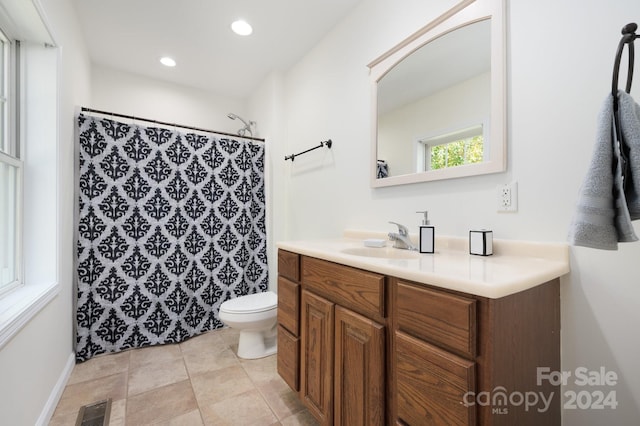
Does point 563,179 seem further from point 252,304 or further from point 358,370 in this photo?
point 252,304

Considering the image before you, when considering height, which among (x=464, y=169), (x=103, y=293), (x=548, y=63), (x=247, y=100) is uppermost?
(x=247, y=100)

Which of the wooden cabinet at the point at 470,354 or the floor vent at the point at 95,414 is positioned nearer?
the wooden cabinet at the point at 470,354

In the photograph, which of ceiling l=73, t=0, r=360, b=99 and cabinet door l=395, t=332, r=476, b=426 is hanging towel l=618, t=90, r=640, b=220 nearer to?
cabinet door l=395, t=332, r=476, b=426

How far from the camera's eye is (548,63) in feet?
3.34

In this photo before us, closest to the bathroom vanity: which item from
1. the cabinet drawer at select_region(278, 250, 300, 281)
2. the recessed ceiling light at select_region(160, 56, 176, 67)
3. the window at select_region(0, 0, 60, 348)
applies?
the cabinet drawer at select_region(278, 250, 300, 281)

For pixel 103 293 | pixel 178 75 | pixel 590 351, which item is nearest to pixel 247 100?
pixel 178 75

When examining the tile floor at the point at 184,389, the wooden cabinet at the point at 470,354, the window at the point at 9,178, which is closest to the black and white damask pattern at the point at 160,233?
the tile floor at the point at 184,389

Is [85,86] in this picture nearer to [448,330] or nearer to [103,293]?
[103,293]

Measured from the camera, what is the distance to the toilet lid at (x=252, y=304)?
1.98 meters

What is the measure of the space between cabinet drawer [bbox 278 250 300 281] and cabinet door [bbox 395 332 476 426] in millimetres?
666

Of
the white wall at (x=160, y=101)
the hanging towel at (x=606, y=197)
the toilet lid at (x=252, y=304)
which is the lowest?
the toilet lid at (x=252, y=304)

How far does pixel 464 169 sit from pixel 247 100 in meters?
2.84

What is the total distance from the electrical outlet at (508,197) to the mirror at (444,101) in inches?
3.1

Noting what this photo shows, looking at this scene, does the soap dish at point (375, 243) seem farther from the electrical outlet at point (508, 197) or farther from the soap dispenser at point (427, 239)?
the electrical outlet at point (508, 197)
